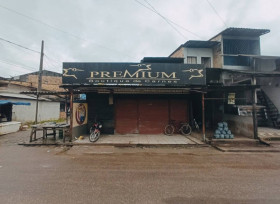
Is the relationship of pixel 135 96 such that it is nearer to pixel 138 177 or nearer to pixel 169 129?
pixel 169 129

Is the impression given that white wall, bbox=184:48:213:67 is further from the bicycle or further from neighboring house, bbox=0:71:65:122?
neighboring house, bbox=0:71:65:122

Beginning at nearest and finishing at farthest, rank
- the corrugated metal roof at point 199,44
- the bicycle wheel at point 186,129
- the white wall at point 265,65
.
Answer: the bicycle wheel at point 186,129, the white wall at point 265,65, the corrugated metal roof at point 199,44

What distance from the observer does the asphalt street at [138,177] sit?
412cm

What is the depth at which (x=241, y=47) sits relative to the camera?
1859 centimetres

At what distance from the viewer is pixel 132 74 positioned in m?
11.8

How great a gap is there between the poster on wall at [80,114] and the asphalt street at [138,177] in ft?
10.4

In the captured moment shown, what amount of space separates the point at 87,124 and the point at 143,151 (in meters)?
6.13

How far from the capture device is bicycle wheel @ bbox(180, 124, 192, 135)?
13269mm

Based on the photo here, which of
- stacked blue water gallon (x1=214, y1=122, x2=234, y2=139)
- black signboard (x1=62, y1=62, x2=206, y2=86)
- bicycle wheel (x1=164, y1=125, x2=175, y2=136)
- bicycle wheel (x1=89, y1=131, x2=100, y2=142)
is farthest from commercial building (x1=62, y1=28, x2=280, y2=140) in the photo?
bicycle wheel (x1=89, y1=131, x2=100, y2=142)

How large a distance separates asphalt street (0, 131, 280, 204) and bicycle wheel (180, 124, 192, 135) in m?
4.49

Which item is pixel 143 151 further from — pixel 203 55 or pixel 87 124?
pixel 203 55

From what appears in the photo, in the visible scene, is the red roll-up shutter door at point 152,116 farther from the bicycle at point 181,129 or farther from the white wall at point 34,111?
the white wall at point 34,111

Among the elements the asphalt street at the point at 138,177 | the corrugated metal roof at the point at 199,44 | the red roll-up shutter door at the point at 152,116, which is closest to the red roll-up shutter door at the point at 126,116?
the red roll-up shutter door at the point at 152,116

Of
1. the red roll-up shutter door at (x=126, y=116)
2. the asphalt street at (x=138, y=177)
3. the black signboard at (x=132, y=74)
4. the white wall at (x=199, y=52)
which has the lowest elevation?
the asphalt street at (x=138, y=177)
